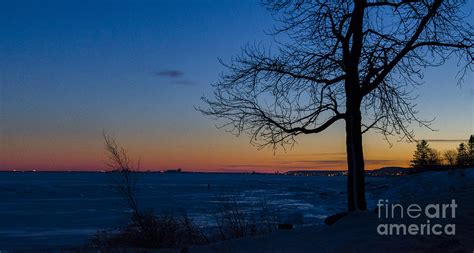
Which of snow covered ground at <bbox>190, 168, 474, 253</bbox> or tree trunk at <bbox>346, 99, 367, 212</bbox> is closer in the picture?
snow covered ground at <bbox>190, 168, 474, 253</bbox>

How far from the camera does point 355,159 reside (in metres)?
11.4

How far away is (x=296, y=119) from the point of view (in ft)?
39.0

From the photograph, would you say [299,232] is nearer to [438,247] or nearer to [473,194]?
[438,247]

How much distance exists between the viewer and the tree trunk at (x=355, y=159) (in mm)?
11375

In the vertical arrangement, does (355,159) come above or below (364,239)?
above

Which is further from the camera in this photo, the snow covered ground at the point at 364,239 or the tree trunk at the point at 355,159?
the tree trunk at the point at 355,159

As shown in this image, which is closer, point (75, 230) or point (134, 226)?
point (134, 226)

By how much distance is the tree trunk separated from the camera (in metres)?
11.4

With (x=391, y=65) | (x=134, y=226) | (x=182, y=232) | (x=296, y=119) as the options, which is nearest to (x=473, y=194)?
(x=391, y=65)

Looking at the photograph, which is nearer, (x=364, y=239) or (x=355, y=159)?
(x=364, y=239)

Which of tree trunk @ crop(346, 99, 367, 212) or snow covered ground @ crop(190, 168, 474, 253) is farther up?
tree trunk @ crop(346, 99, 367, 212)

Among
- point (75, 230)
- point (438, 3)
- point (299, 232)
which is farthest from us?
point (75, 230)

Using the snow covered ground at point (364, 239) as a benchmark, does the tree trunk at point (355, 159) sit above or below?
above

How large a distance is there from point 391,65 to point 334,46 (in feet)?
4.39
